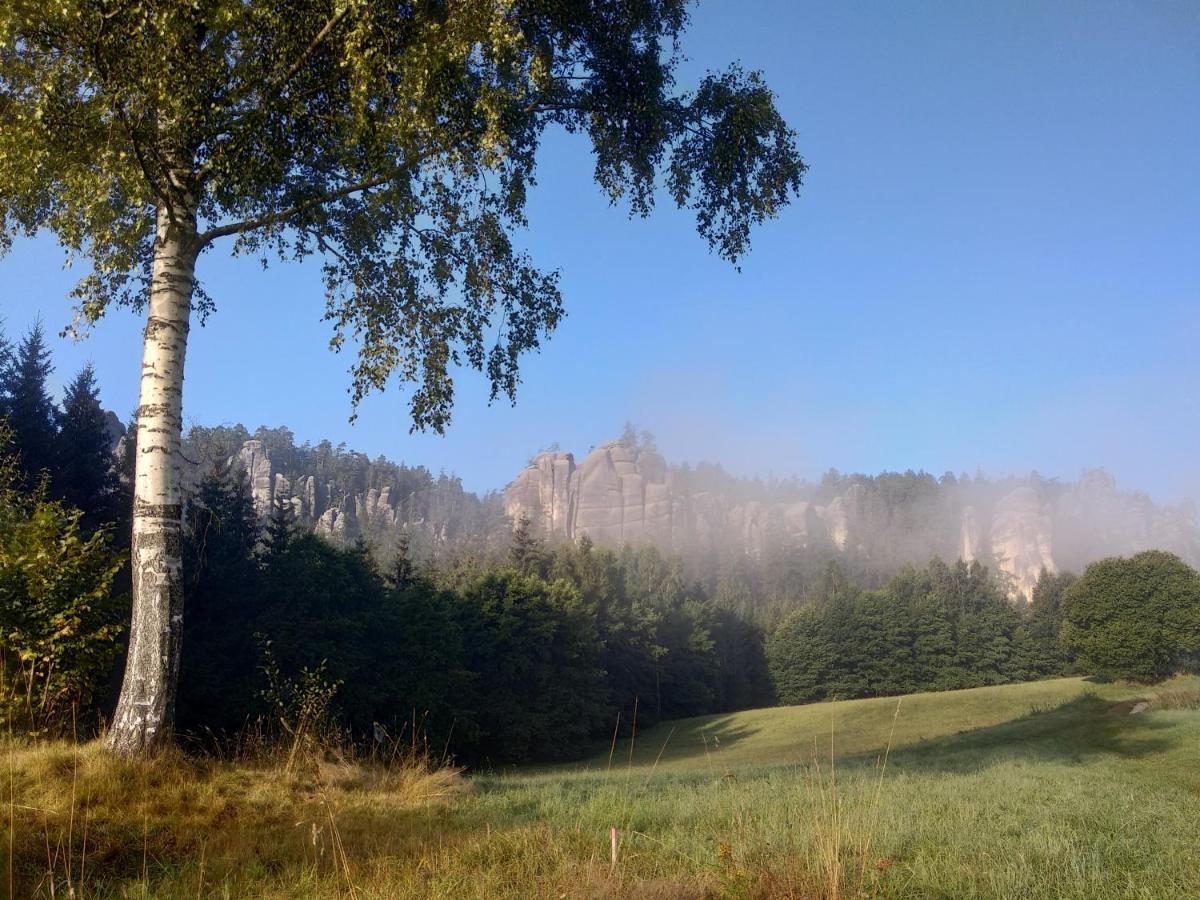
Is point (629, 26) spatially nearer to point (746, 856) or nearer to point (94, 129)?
point (94, 129)

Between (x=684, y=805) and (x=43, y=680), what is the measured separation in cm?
659

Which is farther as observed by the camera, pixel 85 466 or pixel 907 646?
pixel 907 646

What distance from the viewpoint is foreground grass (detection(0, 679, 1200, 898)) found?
419 cm

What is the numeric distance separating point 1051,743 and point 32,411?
41155 millimetres

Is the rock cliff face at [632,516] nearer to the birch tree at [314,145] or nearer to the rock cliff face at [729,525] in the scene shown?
the rock cliff face at [729,525]

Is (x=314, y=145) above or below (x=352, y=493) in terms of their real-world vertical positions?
below

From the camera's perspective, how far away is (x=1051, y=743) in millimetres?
21531

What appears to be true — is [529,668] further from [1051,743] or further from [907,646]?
[907,646]

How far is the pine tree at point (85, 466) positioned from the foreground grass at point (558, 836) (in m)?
29.3

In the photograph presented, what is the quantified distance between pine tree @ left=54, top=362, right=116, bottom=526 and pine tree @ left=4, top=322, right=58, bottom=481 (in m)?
0.51

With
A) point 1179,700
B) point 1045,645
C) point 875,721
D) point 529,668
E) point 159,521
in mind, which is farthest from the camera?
point 1045,645

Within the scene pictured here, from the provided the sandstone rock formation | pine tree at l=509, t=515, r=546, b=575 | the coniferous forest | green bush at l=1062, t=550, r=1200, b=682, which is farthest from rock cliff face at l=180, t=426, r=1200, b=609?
green bush at l=1062, t=550, r=1200, b=682

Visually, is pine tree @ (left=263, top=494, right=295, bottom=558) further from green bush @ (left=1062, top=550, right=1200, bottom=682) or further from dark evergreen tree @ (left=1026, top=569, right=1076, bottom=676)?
dark evergreen tree @ (left=1026, top=569, right=1076, bottom=676)

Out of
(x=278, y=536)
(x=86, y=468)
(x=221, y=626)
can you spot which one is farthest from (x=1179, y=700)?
(x=86, y=468)
